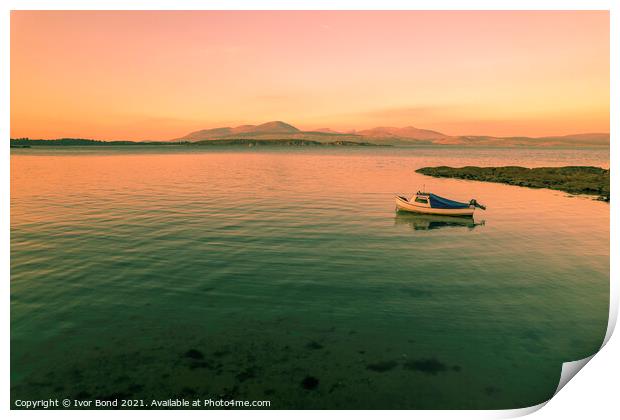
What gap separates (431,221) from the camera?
3678 centimetres

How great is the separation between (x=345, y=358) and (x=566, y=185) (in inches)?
2402

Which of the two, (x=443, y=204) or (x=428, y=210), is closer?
(x=443, y=204)

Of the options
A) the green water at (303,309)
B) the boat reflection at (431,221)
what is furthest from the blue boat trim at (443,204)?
the green water at (303,309)

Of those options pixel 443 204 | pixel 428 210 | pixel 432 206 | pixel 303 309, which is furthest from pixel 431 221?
pixel 303 309

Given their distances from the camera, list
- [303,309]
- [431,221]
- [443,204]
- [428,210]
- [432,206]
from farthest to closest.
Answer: [432,206]
[428,210]
[443,204]
[431,221]
[303,309]

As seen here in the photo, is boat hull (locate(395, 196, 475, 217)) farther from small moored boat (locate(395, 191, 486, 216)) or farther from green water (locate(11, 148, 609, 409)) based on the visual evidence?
green water (locate(11, 148, 609, 409))

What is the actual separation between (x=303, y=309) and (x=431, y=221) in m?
24.1

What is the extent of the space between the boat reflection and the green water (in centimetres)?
109

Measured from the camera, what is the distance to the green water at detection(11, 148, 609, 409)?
38.2ft

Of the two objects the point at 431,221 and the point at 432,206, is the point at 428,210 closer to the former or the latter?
the point at 432,206

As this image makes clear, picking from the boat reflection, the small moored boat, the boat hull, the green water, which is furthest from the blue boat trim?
the green water
